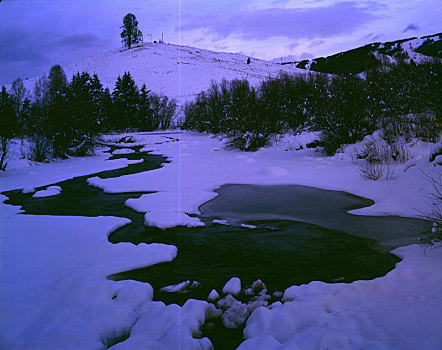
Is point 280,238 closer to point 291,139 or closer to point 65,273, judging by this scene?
point 65,273

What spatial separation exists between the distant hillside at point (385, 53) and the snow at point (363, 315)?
16.3 metres

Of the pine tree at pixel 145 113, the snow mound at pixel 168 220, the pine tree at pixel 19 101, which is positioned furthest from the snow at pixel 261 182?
the pine tree at pixel 145 113

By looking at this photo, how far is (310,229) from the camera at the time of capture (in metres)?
5.46

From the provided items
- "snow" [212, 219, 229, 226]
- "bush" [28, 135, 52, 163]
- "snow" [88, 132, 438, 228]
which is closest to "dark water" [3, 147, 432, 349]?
"snow" [212, 219, 229, 226]

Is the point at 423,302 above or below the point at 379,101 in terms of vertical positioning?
below

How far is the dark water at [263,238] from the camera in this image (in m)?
3.89

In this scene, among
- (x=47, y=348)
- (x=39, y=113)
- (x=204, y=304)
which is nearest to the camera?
(x=47, y=348)

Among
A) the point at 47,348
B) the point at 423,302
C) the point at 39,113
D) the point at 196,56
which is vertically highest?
the point at 196,56

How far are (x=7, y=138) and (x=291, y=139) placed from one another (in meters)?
13.1

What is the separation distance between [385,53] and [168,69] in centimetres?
5665

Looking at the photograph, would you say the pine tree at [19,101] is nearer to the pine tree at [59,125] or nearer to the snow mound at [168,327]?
the pine tree at [59,125]

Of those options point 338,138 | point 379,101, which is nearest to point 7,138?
point 338,138

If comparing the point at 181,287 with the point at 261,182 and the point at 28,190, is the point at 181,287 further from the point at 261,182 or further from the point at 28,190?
the point at 28,190

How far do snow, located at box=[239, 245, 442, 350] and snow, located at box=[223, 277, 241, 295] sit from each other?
1.78 ft
